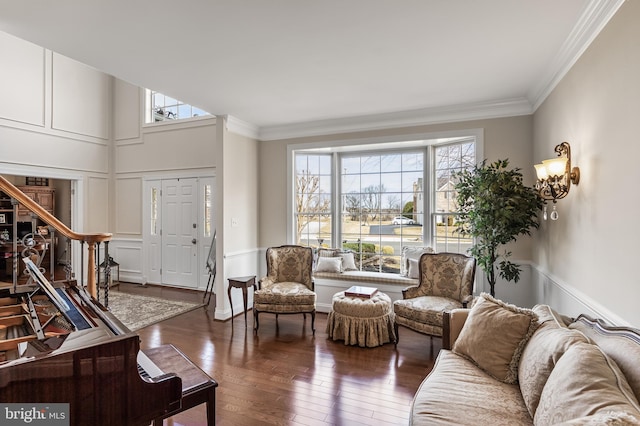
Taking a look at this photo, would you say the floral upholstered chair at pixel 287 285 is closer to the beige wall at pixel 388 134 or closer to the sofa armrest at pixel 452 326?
the beige wall at pixel 388 134

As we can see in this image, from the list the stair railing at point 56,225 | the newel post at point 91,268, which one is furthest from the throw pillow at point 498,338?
the newel post at point 91,268

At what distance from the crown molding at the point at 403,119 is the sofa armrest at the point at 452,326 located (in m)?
2.54

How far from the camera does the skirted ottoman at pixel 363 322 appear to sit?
3.39m

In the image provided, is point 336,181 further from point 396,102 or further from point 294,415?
point 294,415

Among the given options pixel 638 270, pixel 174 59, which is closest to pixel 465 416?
pixel 638 270

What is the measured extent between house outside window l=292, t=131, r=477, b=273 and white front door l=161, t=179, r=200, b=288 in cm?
217

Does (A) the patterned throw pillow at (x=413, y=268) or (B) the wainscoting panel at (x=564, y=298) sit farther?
(A) the patterned throw pillow at (x=413, y=268)

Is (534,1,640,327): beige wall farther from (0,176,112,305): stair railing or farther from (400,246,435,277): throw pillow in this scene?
(0,176,112,305): stair railing

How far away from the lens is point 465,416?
151cm

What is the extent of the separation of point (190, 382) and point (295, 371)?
4.57 feet

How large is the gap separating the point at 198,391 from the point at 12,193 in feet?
5.85

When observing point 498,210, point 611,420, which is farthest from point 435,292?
point 611,420

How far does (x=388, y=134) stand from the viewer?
14.1 ft

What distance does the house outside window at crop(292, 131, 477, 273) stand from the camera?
167 inches
